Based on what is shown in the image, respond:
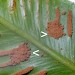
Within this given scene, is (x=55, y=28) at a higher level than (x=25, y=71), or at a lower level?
higher

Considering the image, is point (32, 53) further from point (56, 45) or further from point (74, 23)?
point (74, 23)

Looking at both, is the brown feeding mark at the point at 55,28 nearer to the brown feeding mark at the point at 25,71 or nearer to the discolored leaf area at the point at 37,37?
the discolored leaf area at the point at 37,37

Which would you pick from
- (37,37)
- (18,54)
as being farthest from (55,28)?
(18,54)

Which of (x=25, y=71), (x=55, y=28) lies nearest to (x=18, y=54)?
(x=25, y=71)

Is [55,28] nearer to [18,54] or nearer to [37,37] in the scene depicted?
[37,37]

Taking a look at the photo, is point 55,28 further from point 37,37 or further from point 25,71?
point 25,71

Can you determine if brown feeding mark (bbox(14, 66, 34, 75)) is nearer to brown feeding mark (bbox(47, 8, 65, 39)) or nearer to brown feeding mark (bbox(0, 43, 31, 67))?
brown feeding mark (bbox(0, 43, 31, 67))

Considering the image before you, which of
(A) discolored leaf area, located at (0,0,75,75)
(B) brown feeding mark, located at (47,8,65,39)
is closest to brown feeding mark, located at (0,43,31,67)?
(A) discolored leaf area, located at (0,0,75,75)
